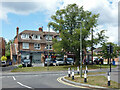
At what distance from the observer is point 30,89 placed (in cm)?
1027

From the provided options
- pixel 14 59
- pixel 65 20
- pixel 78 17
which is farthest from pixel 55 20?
pixel 14 59

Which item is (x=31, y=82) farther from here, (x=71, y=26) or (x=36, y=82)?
(x=71, y=26)

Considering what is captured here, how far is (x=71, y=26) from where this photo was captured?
104 ft

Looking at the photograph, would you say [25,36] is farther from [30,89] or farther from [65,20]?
[30,89]

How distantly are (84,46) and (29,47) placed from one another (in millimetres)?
23362

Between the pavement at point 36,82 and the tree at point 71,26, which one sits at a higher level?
the tree at point 71,26

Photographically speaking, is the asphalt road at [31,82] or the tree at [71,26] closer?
the asphalt road at [31,82]

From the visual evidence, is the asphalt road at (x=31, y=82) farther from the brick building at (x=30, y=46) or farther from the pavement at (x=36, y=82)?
the brick building at (x=30, y=46)

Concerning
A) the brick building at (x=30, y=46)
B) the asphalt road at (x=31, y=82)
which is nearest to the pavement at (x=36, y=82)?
the asphalt road at (x=31, y=82)

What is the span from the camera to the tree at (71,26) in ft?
95.4

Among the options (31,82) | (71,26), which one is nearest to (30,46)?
(71,26)

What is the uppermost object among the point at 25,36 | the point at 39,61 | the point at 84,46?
the point at 25,36

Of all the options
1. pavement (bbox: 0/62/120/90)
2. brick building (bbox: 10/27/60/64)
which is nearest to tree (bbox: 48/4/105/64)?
pavement (bbox: 0/62/120/90)

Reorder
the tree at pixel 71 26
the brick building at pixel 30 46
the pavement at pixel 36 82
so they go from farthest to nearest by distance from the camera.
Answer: the brick building at pixel 30 46, the tree at pixel 71 26, the pavement at pixel 36 82
